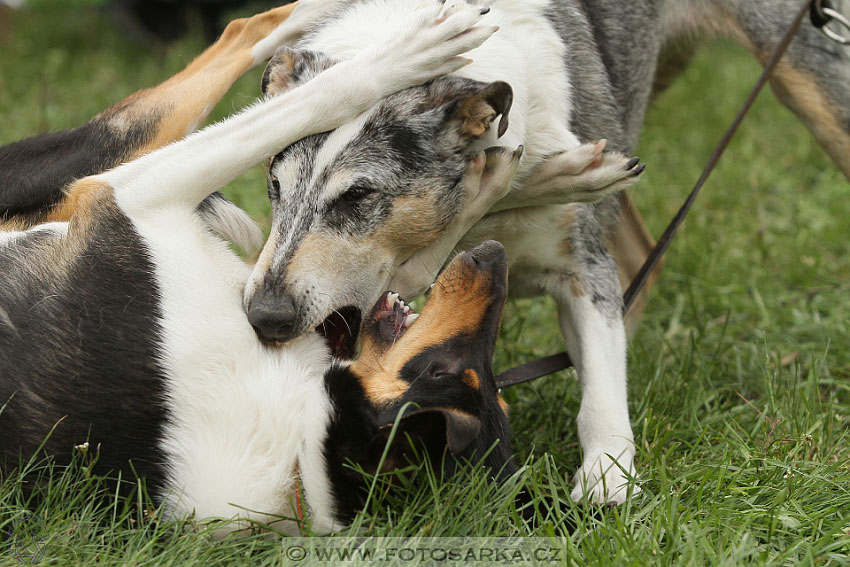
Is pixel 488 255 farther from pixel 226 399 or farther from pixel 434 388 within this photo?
pixel 226 399

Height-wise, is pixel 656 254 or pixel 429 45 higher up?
pixel 429 45

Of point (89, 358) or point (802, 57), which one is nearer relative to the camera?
point (89, 358)

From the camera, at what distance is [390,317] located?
2.91 m

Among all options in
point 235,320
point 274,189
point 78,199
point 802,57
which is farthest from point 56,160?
point 802,57

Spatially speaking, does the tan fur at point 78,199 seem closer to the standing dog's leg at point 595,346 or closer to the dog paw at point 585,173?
the dog paw at point 585,173

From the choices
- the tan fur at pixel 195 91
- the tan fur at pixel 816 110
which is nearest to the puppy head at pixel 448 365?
the tan fur at pixel 195 91

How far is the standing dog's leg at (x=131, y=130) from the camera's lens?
332 centimetres

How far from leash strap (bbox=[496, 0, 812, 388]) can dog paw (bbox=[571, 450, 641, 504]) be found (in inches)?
15.0

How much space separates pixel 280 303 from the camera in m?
2.70

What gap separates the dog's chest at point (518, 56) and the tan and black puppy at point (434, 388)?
48 cm

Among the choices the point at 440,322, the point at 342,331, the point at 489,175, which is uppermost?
the point at 489,175

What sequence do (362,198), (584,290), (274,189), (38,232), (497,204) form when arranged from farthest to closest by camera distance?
(584,290) → (497,204) → (38,232) → (274,189) → (362,198)

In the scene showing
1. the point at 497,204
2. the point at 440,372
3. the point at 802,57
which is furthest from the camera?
the point at 802,57

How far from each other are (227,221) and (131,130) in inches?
21.0
